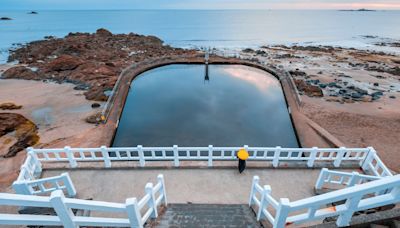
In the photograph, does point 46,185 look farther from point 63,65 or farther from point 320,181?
point 63,65

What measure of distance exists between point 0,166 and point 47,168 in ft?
17.5

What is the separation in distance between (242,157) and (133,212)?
341cm

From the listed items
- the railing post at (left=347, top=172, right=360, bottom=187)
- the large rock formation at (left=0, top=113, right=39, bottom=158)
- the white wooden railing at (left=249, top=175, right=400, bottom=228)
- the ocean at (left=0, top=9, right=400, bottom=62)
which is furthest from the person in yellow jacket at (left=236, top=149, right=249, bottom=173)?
the ocean at (left=0, top=9, right=400, bottom=62)

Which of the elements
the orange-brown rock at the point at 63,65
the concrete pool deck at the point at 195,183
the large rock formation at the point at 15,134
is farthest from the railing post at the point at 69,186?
the orange-brown rock at the point at 63,65

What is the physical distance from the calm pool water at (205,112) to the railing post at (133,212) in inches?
242

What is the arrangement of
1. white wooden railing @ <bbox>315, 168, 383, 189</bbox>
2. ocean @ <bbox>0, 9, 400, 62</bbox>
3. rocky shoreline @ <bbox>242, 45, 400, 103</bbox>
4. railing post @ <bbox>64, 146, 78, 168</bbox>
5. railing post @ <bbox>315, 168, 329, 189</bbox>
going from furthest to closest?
ocean @ <bbox>0, 9, 400, 62</bbox> → rocky shoreline @ <bbox>242, 45, 400, 103</bbox> → railing post @ <bbox>64, 146, 78, 168</bbox> → railing post @ <bbox>315, 168, 329, 189</bbox> → white wooden railing @ <bbox>315, 168, 383, 189</bbox>

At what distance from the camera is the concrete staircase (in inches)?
166

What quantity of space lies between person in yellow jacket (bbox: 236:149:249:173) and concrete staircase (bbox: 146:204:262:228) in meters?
1.24

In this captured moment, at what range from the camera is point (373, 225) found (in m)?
2.70

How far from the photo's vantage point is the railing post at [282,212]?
3187 mm

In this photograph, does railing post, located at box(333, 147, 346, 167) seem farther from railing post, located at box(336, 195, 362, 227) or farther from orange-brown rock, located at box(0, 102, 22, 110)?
orange-brown rock, located at box(0, 102, 22, 110)

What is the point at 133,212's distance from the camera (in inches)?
130

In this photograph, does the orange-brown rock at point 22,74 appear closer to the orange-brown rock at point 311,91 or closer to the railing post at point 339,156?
the railing post at point 339,156

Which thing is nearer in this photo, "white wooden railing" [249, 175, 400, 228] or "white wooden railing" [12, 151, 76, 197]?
"white wooden railing" [249, 175, 400, 228]
